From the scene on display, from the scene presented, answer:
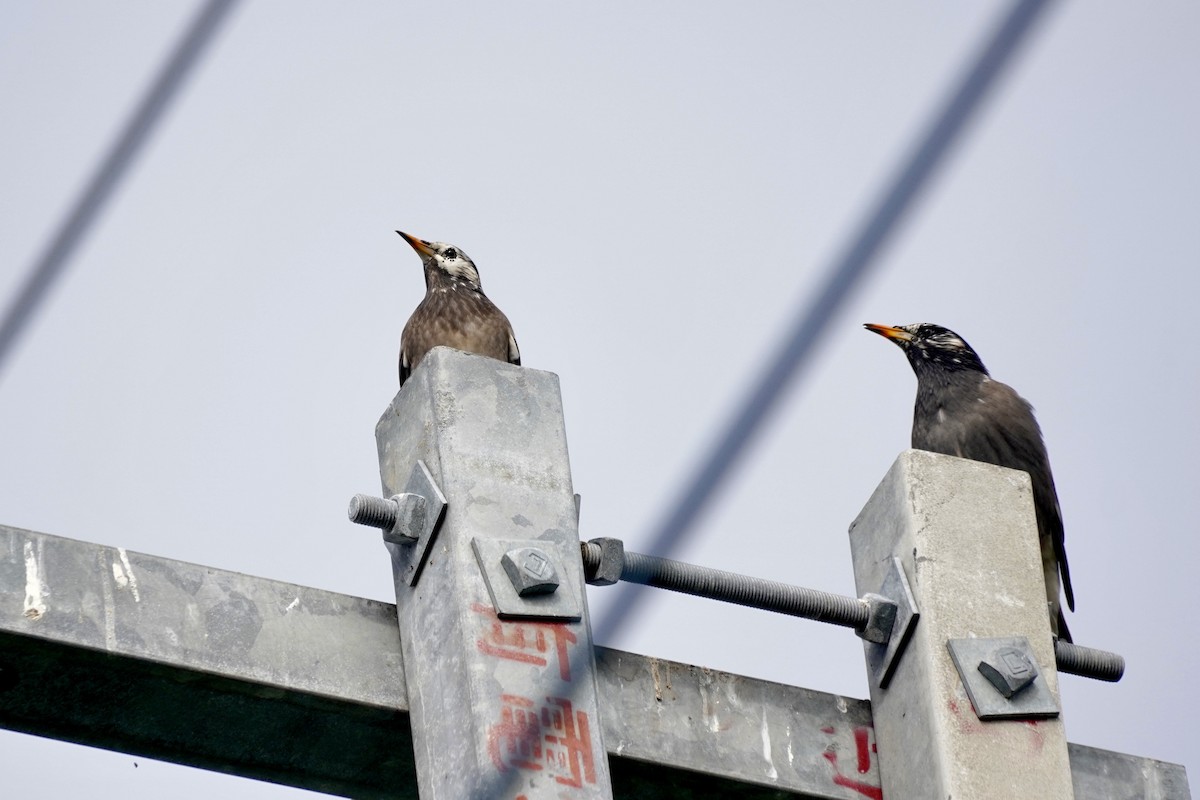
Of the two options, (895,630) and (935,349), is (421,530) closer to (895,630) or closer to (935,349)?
(895,630)

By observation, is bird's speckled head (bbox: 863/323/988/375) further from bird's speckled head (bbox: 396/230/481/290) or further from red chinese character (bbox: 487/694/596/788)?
red chinese character (bbox: 487/694/596/788)

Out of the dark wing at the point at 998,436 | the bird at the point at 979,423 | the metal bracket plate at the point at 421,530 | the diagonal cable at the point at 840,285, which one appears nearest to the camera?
the diagonal cable at the point at 840,285

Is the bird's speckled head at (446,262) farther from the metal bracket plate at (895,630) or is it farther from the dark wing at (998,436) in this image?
the metal bracket plate at (895,630)

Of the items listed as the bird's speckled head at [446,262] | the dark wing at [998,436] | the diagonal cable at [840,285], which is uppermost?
the bird's speckled head at [446,262]

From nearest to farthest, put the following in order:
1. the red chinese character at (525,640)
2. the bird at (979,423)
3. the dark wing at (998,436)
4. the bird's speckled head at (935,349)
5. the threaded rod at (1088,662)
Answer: the red chinese character at (525,640) < the threaded rod at (1088,662) < the bird at (979,423) < the dark wing at (998,436) < the bird's speckled head at (935,349)

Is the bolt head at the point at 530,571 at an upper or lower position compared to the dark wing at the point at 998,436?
lower

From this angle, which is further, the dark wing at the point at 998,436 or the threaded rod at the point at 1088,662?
the dark wing at the point at 998,436

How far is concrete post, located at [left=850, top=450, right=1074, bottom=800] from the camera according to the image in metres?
3.85

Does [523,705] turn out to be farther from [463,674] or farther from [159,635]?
[159,635]

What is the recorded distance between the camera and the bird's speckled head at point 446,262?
24.6 ft

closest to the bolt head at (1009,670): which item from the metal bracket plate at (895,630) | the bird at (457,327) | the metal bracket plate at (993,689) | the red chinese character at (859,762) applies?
the metal bracket plate at (993,689)

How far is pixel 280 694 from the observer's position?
3512 millimetres

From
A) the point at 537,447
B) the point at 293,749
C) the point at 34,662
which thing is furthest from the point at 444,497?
the point at 34,662

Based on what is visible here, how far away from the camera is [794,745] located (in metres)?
3.97
